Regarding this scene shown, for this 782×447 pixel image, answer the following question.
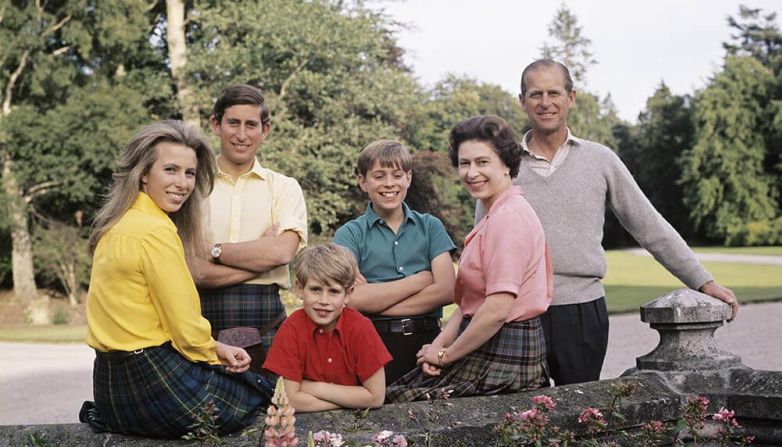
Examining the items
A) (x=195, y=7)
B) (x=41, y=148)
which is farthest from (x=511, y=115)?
(x=41, y=148)

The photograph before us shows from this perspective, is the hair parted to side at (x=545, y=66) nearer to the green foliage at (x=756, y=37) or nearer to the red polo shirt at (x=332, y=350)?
the red polo shirt at (x=332, y=350)

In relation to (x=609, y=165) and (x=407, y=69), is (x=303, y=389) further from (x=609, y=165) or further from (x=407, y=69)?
(x=407, y=69)

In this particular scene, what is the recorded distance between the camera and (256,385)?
9.53 ft

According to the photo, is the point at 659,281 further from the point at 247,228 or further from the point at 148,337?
the point at 148,337

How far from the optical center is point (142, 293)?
Answer: 2688 millimetres

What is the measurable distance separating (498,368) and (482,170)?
72cm

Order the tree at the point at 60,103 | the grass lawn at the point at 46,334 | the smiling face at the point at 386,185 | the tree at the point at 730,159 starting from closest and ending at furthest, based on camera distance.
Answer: the smiling face at the point at 386,185 → the grass lawn at the point at 46,334 → the tree at the point at 60,103 → the tree at the point at 730,159

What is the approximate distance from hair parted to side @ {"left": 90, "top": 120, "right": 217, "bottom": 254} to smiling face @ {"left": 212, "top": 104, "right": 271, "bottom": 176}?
0.56 meters

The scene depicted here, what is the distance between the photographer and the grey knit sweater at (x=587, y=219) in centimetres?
381

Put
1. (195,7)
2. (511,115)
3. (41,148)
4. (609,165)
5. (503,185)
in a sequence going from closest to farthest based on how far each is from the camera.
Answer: (503,185)
(609,165)
(41,148)
(195,7)
(511,115)

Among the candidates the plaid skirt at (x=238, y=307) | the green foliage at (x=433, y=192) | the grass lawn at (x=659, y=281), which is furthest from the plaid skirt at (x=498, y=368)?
the green foliage at (x=433, y=192)

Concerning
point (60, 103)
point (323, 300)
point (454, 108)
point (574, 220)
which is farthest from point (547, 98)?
point (454, 108)

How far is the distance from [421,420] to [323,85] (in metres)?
21.3

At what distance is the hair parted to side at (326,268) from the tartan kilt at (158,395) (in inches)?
17.7
